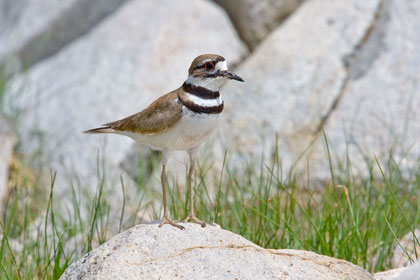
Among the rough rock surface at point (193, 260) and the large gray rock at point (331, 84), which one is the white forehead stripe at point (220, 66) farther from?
the large gray rock at point (331, 84)

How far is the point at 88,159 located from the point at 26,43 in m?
1.85

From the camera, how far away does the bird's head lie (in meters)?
3.10

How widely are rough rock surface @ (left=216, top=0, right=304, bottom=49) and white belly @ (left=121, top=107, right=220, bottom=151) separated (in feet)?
11.3

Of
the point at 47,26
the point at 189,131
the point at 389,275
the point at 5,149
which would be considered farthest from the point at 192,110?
the point at 47,26

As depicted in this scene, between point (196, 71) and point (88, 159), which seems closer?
point (196, 71)

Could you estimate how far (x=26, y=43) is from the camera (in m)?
7.20

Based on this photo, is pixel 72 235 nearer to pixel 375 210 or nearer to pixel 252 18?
pixel 375 210

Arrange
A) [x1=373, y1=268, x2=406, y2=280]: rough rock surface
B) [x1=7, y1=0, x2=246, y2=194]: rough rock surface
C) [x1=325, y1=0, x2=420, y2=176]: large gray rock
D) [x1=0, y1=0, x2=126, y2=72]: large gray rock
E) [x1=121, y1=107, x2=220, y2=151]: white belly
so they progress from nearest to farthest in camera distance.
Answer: [x1=373, y1=268, x2=406, y2=280]: rough rock surface, [x1=121, y1=107, x2=220, y2=151]: white belly, [x1=325, y1=0, x2=420, y2=176]: large gray rock, [x1=7, y1=0, x2=246, y2=194]: rough rock surface, [x1=0, y1=0, x2=126, y2=72]: large gray rock

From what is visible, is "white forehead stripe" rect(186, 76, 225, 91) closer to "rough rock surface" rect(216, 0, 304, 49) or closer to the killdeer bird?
the killdeer bird

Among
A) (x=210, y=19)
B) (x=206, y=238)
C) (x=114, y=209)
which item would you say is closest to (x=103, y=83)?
(x=210, y=19)

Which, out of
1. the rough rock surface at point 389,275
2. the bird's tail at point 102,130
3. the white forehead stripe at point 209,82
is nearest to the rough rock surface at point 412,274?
the rough rock surface at point 389,275

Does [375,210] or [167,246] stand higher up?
[167,246]

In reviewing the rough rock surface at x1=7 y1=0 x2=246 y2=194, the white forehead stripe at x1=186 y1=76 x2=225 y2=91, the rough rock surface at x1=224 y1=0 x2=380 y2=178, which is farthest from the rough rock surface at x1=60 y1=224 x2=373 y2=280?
the rough rock surface at x1=7 y1=0 x2=246 y2=194

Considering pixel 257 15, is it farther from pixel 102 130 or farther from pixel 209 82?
pixel 209 82
